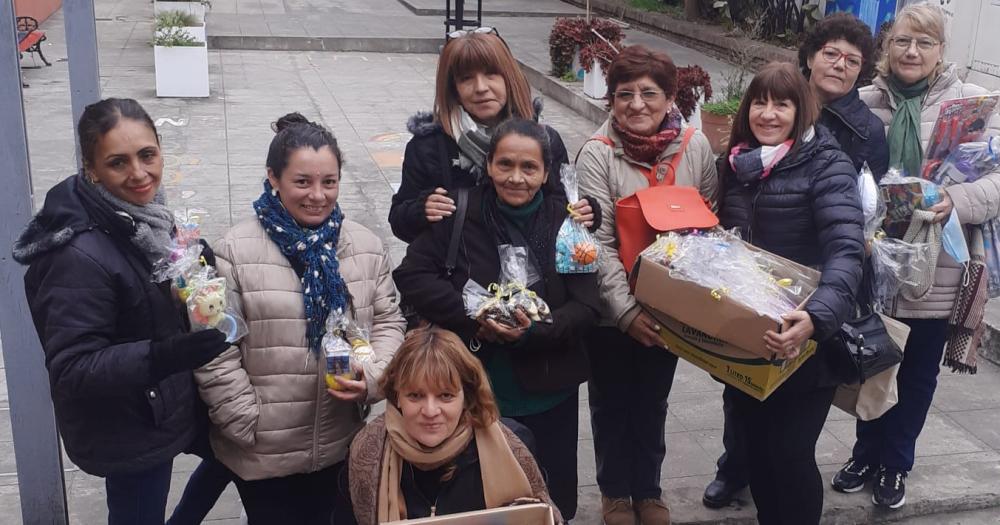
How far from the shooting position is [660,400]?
3.86m

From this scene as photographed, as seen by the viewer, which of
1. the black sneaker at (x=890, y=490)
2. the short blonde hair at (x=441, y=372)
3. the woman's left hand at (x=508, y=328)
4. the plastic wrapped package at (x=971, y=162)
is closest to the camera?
the short blonde hair at (x=441, y=372)

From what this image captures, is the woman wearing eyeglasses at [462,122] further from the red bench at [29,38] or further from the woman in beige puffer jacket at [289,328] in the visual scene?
the red bench at [29,38]

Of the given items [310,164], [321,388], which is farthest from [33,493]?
[310,164]

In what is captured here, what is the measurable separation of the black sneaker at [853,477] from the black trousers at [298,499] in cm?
243

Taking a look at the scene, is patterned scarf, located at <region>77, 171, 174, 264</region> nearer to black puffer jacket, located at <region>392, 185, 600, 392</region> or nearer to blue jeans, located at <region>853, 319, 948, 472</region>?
black puffer jacket, located at <region>392, 185, 600, 392</region>

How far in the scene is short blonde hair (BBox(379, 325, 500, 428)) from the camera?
2.71 metres

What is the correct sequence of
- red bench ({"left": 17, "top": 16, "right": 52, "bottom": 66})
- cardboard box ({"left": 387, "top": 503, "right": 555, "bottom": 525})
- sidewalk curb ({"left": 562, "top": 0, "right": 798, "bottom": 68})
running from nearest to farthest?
cardboard box ({"left": 387, "top": 503, "right": 555, "bottom": 525}) < red bench ({"left": 17, "top": 16, "right": 52, "bottom": 66}) < sidewalk curb ({"left": 562, "top": 0, "right": 798, "bottom": 68})

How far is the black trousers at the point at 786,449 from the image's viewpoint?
3488 millimetres

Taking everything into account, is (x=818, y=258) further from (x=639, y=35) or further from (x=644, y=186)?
(x=639, y=35)

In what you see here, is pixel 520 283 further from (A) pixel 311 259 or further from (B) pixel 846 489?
(B) pixel 846 489

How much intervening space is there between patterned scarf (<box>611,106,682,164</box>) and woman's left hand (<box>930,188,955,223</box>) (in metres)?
1.03

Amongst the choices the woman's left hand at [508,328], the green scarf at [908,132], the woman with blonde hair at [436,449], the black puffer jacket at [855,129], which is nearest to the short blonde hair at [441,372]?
the woman with blonde hair at [436,449]

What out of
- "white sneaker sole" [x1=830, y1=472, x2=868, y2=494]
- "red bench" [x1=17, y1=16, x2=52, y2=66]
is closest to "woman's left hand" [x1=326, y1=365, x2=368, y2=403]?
"white sneaker sole" [x1=830, y1=472, x2=868, y2=494]

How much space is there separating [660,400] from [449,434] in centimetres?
138
